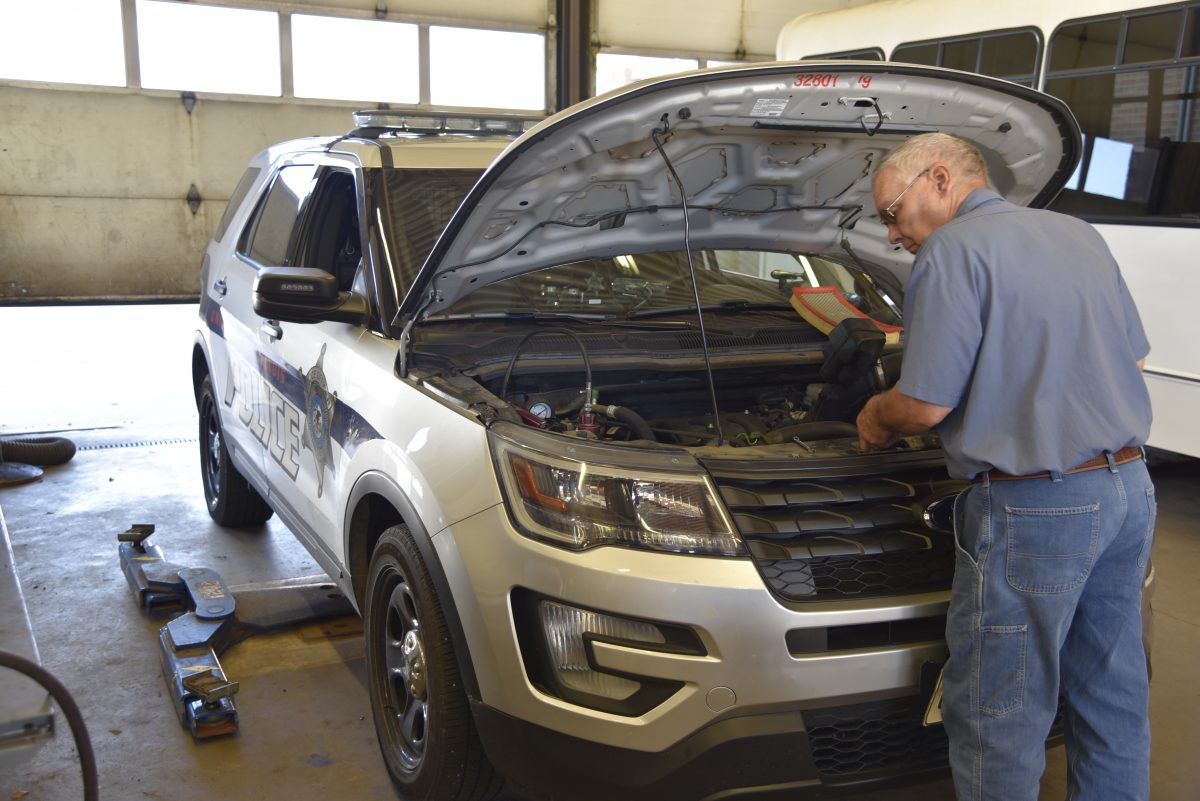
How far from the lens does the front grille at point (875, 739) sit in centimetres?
208

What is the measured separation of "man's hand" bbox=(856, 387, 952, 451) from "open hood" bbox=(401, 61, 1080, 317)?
0.75 metres

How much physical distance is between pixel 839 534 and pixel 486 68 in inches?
515

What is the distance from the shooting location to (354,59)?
538 inches

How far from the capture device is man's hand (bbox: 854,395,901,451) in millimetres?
2279

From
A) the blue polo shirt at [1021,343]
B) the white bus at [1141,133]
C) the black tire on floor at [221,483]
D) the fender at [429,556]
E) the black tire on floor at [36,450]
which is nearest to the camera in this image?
the blue polo shirt at [1021,343]

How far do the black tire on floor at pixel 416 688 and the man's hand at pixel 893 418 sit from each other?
1.03 meters

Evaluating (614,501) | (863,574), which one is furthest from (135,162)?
(863,574)

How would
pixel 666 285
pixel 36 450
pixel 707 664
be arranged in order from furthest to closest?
1. pixel 36 450
2. pixel 666 285
3. pixel 707 664

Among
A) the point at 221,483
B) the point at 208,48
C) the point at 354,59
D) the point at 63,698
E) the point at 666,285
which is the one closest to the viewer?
the point at 63,698

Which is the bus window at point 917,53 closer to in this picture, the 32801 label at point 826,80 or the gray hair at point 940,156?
the 32801 label at point 826,80

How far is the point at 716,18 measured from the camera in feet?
48.3

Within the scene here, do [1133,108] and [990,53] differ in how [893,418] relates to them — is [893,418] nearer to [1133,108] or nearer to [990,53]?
[1133,108]

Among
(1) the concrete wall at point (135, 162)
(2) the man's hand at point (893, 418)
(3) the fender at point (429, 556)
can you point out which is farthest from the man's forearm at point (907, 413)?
(1) the concrete wall at point (135, 162)

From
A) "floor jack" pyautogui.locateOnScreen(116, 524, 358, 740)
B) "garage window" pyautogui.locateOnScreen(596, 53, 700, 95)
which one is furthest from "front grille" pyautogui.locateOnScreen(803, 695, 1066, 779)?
"garage window" pyautogui.locateOnScreen(596, 53, 700, 95)
